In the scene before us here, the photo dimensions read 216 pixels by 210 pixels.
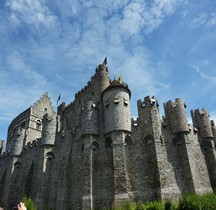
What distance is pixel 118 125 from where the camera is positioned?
23.4m

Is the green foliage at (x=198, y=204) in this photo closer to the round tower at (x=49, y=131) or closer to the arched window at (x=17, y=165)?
the round tower at (x=49, y=131)

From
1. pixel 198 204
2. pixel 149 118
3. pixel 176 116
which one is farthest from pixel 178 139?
pixel 198 204

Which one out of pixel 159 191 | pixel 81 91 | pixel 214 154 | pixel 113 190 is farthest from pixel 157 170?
pixel 81 91

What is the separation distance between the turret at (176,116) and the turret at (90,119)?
7.26 metres

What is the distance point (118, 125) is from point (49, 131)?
30.7 ft

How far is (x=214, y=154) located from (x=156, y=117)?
718 centimetres

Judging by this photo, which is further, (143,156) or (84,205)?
(143,156)

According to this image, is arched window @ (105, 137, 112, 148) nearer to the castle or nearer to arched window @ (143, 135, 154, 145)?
the castle

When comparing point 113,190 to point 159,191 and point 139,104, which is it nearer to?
point 159,191

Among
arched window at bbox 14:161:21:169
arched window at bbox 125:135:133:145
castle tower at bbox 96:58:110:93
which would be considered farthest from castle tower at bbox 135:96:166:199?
arched window at bbox 14:161:21:169

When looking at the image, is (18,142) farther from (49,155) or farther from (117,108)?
(117,108)

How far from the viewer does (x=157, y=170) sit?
20656 millimetres

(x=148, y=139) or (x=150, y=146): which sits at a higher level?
(x=148, y=139)

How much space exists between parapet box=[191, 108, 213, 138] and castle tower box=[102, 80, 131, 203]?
7765mm
